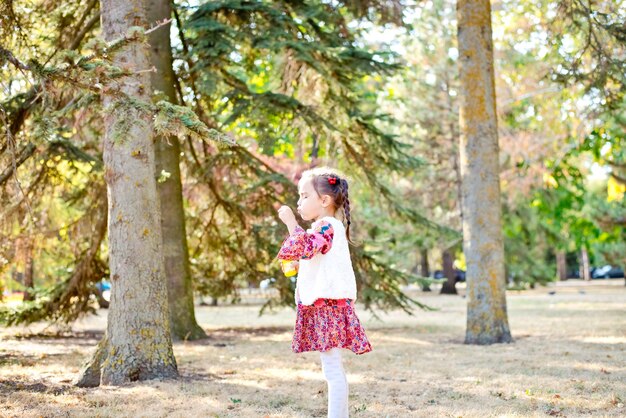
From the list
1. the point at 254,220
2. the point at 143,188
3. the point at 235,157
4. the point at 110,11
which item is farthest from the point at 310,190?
the point at 254,220

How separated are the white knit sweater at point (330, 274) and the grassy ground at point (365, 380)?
1.11 m

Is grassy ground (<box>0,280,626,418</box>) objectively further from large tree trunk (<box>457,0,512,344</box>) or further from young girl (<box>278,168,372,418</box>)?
young girl (<box>278,168,372,418</box>)

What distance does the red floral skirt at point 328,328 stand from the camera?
448 cm

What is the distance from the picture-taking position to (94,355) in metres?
6.64

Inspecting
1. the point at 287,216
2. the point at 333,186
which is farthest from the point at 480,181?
the point at 287,216

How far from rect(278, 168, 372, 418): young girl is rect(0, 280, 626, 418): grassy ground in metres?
0.84

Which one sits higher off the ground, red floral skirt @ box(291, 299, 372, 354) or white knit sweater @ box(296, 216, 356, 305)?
white knit sweater @ box(296, 216, 356, 305)

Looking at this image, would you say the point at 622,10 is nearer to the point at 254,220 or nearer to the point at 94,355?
the point at 254,220

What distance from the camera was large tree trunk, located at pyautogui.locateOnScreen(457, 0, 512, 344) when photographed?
31.8 ft

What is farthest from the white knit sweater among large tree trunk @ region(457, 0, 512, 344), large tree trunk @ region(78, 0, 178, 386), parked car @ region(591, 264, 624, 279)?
parked car @ region(591, 264, 624, 279)

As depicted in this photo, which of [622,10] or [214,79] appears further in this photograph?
[622,10]

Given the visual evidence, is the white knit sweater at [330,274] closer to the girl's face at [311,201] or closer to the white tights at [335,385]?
the girl's face at [311,201]

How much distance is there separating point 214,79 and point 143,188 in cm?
343

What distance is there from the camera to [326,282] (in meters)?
4.48
